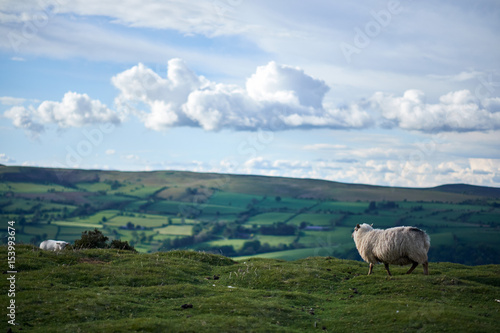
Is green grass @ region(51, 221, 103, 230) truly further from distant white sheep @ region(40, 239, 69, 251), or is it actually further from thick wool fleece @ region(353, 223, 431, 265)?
thick wool fleece @ region(353, 223, 431, 265)

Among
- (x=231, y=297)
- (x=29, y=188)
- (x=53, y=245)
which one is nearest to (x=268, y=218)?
(x=29, y=188)

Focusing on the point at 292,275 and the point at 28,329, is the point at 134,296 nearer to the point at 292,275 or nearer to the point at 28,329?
the point at 28,329

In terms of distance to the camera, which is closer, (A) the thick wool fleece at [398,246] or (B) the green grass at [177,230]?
(A) the thick wool fleece at [398,246]

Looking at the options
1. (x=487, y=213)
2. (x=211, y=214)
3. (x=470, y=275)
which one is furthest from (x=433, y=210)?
(x=470, y=275)

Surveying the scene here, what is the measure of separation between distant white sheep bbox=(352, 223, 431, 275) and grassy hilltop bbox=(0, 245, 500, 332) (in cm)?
112

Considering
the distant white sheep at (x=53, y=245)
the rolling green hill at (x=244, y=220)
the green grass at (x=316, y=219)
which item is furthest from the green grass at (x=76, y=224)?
the distant white sheep at (x=53, y=245)

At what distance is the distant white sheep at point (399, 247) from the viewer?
2250 centimetres

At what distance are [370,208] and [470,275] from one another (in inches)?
6188

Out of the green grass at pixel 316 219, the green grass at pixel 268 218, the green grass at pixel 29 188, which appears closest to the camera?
the green grass at pixel 316 219

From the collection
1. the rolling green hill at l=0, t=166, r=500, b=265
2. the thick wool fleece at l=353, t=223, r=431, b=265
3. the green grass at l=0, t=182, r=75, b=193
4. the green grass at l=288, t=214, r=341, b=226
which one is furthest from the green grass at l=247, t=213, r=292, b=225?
the thick wool fleece at l=353, t=223, r=431, b=265

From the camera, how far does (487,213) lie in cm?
15812

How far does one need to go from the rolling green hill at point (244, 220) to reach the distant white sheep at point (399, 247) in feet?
268

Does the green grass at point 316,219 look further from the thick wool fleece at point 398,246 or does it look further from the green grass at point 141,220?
the thick wool fleece at point 398,246

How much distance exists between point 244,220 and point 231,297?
147 meters
